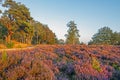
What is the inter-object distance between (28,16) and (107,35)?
47.8 m

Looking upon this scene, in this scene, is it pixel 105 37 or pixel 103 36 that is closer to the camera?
pixel 105 37

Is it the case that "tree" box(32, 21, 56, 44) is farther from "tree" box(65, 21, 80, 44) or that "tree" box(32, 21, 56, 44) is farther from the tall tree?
the tall tree

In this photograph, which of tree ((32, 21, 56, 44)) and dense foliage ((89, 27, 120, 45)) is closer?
tree ((32, 21, 56, 44))

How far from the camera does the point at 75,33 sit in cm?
11156

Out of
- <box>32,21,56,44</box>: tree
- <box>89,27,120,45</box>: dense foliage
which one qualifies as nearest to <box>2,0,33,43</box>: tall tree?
<box>32,21,56,44</box>: tree

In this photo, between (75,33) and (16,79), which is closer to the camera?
(16,79)

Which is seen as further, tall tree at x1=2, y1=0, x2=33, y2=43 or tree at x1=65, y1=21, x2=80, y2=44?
tree at x1=65, y1=21, x2=80, y2=44

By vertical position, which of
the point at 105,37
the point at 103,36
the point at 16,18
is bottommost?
the point at 105,37

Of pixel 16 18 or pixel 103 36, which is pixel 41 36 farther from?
pixel 16 18

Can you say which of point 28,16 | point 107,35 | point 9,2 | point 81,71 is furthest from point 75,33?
point 81,71

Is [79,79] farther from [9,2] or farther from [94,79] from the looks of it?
[9,2]

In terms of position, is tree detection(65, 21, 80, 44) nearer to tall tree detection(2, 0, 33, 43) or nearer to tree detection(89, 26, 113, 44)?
tree detection(89, 26, 113, 44)

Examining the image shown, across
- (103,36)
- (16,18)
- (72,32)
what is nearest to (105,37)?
(103,36)

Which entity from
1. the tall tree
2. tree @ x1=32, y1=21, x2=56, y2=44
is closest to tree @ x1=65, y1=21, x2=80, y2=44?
tree @ x1=32, y1=21, x2=56, y2=44
